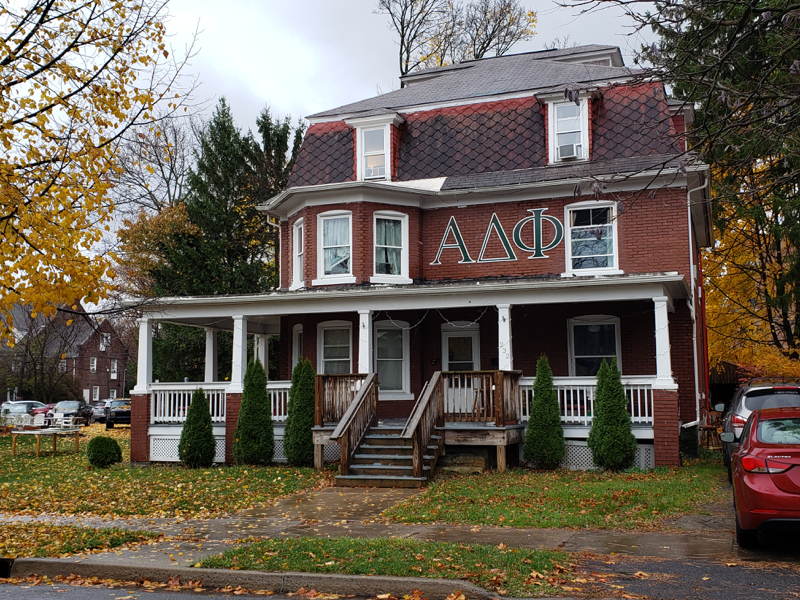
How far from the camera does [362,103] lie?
23.2 metres

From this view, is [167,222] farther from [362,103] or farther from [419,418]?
[419,418]

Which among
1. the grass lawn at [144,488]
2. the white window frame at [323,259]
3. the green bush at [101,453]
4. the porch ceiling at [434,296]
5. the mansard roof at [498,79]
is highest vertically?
the mansard roof at [498,79]

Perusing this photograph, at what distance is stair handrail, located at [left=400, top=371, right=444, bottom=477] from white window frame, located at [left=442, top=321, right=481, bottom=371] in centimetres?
357

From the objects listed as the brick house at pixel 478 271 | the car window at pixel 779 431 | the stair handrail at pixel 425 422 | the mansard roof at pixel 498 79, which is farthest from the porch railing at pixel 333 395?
the car window at pixel 779 431

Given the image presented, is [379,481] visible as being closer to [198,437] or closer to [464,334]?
[198,437]

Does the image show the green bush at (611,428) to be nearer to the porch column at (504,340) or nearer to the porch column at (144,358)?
the porch column at (504,340)

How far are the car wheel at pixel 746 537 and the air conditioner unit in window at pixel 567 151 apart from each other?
12326 millimetres

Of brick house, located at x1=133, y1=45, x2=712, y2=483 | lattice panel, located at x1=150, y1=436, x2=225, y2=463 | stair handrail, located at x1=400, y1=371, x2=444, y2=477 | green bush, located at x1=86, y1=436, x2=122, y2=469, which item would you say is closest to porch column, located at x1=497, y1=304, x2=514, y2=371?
brick house, located at x1=133, y1=45, x2=712, y2=483

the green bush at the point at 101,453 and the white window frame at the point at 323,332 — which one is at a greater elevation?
the white window frame at the point at 323,332

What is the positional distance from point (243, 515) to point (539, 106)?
1327cm

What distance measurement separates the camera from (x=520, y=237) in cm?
1936

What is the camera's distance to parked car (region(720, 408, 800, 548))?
7988 millimetres

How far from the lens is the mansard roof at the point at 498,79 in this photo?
21086mm

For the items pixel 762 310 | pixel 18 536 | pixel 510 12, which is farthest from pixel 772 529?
pixel 510 12
